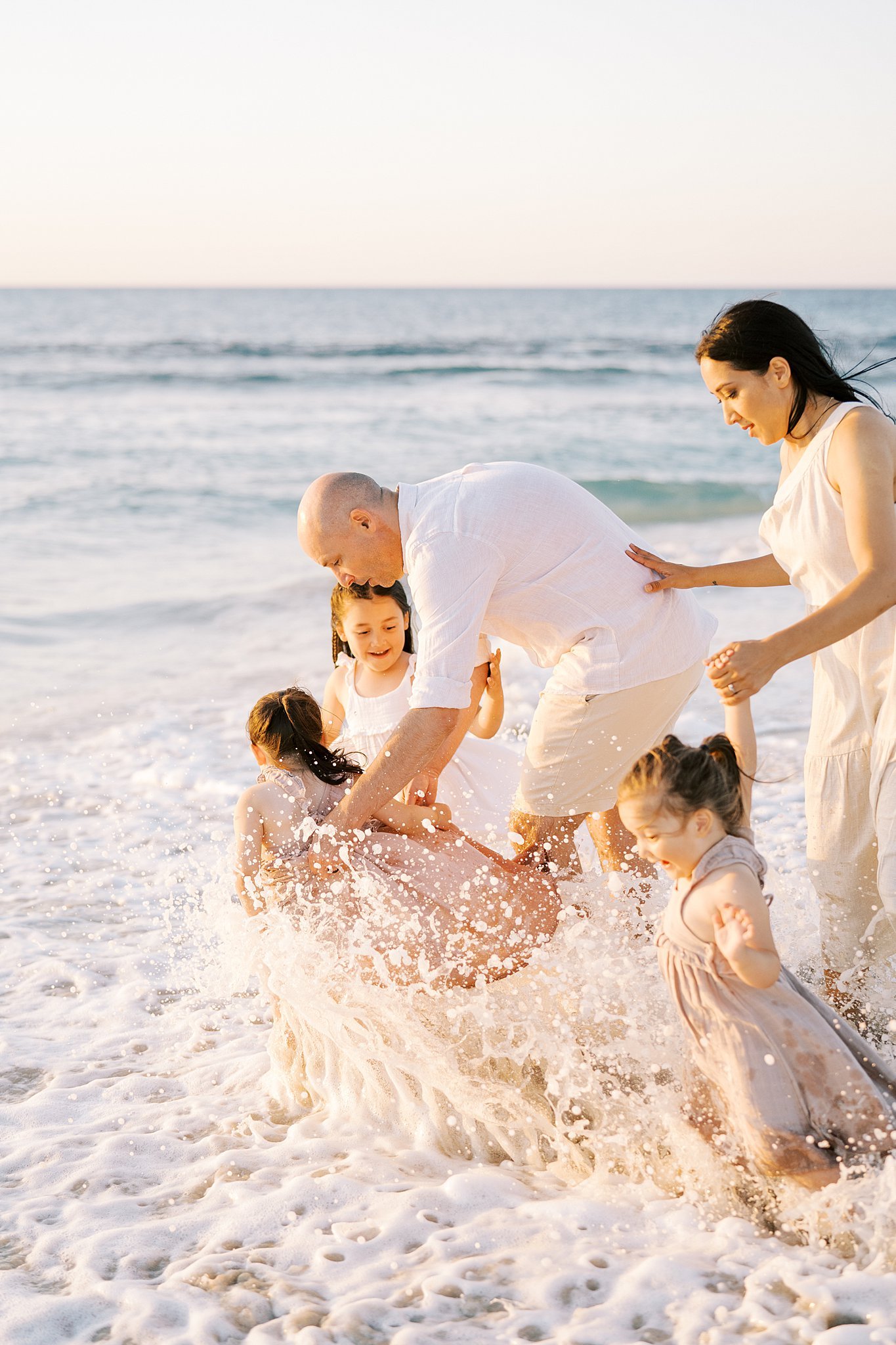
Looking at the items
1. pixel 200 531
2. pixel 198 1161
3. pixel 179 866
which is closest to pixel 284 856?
pixel 198 1161

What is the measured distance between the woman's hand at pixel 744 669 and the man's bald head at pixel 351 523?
100 centimetres

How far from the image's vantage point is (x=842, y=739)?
11.2 feet

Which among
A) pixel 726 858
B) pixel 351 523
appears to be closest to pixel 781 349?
pixel 351 523

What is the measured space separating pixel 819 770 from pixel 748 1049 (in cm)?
90

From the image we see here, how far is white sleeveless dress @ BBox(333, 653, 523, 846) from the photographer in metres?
4.41

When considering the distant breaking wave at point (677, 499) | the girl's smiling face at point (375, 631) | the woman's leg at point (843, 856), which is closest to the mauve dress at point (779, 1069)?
the woman's leg at point (843, 856)

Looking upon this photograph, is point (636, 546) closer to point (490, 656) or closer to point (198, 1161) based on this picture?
point (490, 656)

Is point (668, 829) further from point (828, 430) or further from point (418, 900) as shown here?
point (828, 430)

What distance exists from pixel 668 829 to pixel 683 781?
12 cm

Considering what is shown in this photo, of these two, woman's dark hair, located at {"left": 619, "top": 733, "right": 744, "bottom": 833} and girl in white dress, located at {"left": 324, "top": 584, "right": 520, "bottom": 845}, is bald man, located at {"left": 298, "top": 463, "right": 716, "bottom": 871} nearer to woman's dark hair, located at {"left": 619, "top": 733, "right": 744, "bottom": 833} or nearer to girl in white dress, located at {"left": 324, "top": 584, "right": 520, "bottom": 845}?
girl in white dress, located at {"left": 324, "top": 584, "right": 520, "bottom": 845}

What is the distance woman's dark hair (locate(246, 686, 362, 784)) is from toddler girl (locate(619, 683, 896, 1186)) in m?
1.21

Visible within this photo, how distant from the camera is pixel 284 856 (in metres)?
3.76

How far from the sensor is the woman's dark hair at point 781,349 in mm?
3285

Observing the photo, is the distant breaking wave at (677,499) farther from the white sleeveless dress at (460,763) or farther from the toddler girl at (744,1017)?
the toddler girl at (744,1017)
